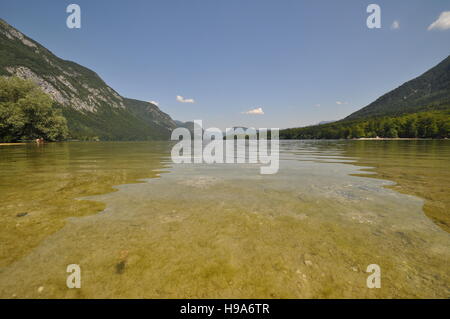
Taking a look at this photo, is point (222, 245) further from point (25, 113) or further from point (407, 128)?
point (407, 128)

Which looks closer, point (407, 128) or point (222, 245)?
point (222, 245)

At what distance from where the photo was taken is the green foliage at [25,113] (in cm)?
4966

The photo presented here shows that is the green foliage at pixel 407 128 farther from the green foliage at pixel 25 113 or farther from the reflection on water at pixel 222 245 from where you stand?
the green foliage at pixel 25 113

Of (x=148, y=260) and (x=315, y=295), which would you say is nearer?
(x=315, y=295)

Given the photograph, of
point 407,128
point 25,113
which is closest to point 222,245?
point 25,113

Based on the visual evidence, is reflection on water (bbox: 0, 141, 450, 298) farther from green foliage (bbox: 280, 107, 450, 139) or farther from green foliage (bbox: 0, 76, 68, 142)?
green foliage (bbox: 280, 107, 450, 139)

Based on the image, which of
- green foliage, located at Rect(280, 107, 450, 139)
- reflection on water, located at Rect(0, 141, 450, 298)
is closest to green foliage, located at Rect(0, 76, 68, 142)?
reflection on water, located at Rect(0, 141, 450, 298)

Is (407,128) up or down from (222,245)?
up

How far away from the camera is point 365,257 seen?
2.99 m

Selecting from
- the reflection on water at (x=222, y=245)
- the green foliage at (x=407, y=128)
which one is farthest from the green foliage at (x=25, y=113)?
the green foliage at (x=407, y=128)

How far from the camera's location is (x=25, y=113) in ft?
172
